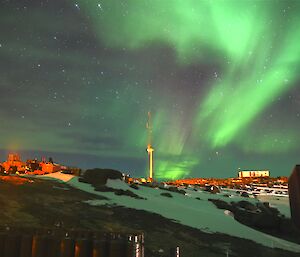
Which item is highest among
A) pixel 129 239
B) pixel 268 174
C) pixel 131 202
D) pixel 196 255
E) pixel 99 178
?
pixel 268 174

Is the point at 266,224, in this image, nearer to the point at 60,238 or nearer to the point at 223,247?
the point at 223,247

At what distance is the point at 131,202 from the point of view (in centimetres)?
2130

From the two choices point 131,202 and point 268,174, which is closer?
→ point 131,202

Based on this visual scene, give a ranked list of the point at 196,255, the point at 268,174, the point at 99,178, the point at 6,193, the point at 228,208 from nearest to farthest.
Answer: the point at 196,255 → the point at 6,193 → the point at 228,208 → the point at 99,178 → the point at 268,174

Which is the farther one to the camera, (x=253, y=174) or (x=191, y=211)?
(x=253, y=174)

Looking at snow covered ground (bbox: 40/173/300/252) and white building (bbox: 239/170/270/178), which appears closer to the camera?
snow covered ground (bbox: 40/173/300/252)

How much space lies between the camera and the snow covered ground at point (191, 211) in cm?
1764

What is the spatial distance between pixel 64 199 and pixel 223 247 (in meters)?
9.65

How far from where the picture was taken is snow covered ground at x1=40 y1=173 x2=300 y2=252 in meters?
17.6

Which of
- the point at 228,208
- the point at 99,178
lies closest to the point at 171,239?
the point at 228,208

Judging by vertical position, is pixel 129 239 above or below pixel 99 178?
below

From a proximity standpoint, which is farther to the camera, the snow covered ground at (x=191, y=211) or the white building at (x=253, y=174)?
the white building at (x=253, y=174)

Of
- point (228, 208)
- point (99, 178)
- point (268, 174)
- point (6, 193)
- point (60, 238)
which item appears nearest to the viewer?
point (60, 238)

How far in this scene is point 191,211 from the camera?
21.7m
